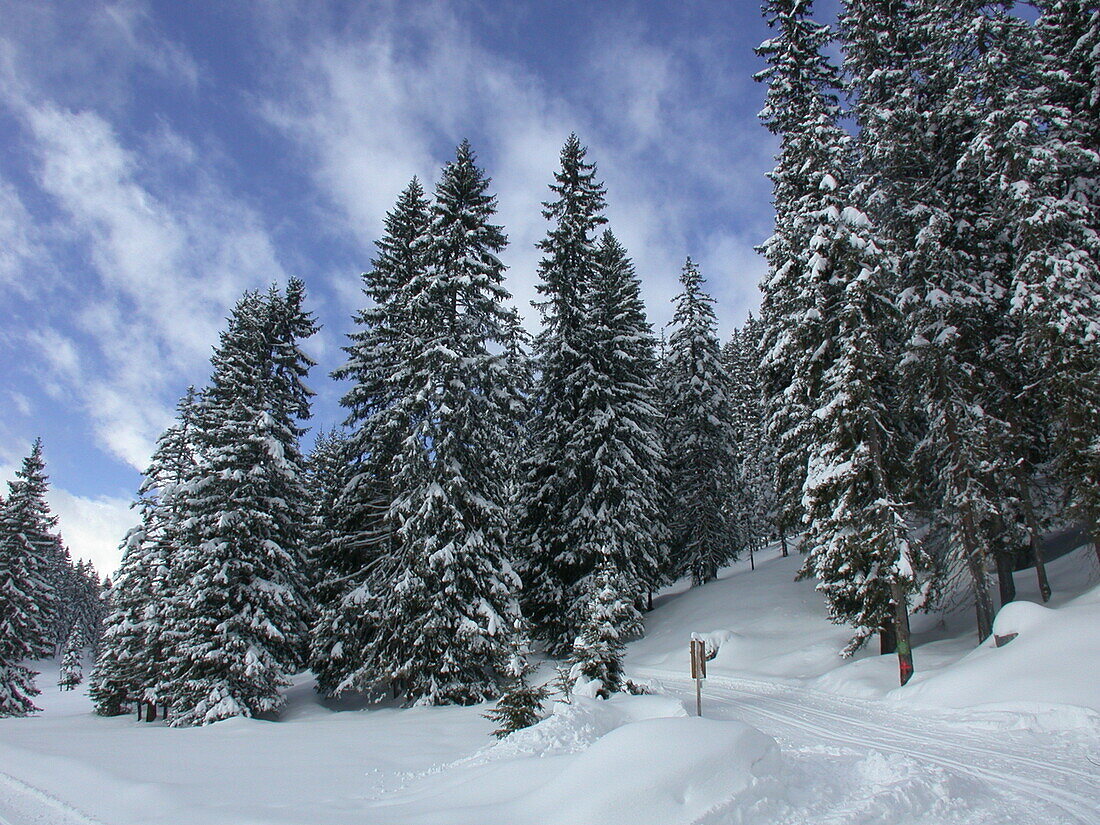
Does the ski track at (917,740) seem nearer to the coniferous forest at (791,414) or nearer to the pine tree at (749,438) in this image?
the coniferous forest at (791,414)

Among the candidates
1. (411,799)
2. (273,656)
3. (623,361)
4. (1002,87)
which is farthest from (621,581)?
(1002,87)

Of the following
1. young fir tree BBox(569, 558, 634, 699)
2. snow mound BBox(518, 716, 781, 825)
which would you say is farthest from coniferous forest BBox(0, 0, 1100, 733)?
snow mound BBox(518, 716, 781, 825)

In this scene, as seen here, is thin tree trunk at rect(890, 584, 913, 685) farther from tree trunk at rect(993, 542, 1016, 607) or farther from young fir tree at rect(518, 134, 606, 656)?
young fir tree at rect(518, 134, 606, 656)

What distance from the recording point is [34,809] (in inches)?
299

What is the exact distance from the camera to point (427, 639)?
17.3 m

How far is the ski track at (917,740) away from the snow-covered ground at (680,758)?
0.15 feet

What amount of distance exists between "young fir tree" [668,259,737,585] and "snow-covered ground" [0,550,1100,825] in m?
14.1

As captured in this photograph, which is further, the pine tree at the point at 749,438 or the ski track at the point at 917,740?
the pine tree at the point at 749,438

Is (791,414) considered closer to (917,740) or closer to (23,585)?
(917,740)

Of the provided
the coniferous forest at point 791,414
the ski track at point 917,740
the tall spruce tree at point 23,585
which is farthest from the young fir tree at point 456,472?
the tall spruce tree at point 23,585

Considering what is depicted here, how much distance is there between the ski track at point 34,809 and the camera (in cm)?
711

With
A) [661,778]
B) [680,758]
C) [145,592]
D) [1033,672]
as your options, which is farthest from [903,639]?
[145,592]

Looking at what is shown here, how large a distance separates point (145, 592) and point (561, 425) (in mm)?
22022

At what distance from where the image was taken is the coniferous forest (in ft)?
52.4
